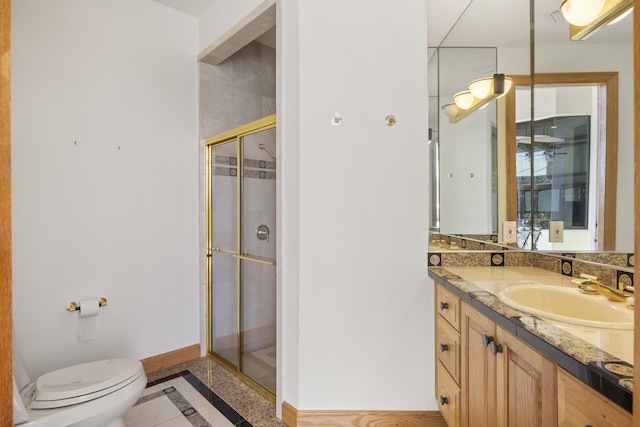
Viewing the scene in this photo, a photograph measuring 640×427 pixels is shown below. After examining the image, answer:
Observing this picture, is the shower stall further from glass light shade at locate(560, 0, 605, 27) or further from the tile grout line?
glass light shade at locate(560, 0, 605, 27)

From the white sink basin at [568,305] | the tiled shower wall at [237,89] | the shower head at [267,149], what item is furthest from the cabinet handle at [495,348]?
the tiled shower wall at [237,89]

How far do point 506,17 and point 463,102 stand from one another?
1.56 feet

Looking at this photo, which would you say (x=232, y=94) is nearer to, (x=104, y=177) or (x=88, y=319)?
(x=104, y=177)

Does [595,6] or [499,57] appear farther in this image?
[499,57]

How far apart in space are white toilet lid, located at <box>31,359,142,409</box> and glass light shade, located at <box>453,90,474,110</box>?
2.38 meters

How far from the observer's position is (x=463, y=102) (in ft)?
6.70

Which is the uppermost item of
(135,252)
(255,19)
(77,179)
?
(255,19)

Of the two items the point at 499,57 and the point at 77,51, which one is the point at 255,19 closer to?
the point at 77,51

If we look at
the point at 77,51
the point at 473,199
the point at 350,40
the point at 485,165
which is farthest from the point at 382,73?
the point at 77,51

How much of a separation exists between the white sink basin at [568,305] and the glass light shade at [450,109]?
1.21 m

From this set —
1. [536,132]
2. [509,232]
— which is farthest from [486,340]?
[536,132]

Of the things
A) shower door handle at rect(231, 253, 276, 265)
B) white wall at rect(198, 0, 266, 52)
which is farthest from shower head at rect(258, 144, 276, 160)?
white wall at rect(198, 0, 266, 52)

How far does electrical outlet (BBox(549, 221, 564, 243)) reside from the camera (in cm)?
146

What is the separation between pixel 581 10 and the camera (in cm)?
128
